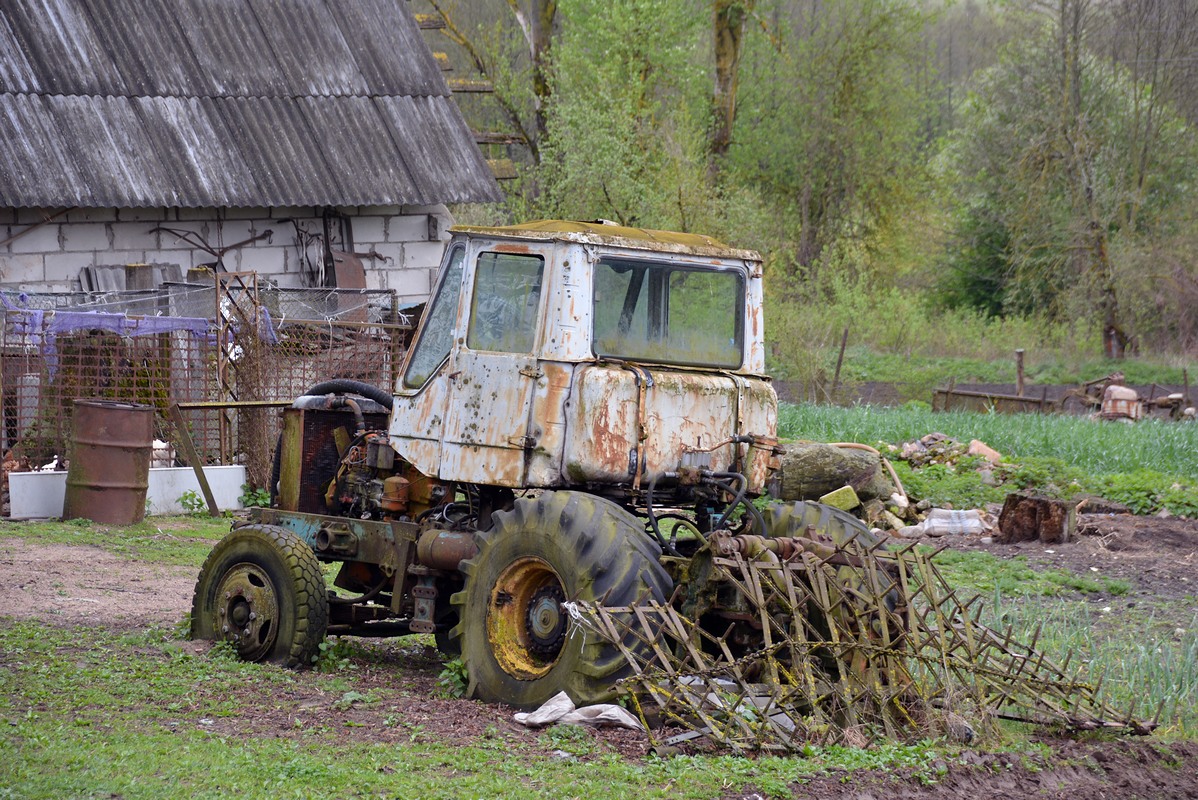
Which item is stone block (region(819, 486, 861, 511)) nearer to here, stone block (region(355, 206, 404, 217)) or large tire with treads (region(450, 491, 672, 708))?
large tire with treads (region(450, 491, 672, 708))

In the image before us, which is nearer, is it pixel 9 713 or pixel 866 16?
pixel 9 713

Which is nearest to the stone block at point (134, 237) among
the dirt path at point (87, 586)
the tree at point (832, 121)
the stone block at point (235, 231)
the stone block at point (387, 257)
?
the stone block at point (235, 231)

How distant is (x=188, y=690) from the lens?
22.4 ft

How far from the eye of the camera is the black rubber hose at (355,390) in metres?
8.91

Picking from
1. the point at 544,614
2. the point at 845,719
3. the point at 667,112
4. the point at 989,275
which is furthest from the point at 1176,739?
the point at 989,275

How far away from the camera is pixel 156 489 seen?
14.6 metres

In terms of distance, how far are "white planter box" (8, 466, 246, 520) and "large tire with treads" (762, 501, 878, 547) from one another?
28.6 feet

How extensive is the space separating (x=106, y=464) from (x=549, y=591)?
810 centimetres

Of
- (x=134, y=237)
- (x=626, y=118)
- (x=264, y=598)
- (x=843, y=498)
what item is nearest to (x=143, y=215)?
(x=134, y=237)

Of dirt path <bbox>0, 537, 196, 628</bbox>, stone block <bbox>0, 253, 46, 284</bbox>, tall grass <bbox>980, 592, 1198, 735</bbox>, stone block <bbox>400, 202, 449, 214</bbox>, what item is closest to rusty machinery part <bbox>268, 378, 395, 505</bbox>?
dirt path <bbox>0, 537, 196, 628</bbox>

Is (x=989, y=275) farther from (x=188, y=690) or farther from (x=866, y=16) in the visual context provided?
(x=188, y=690)

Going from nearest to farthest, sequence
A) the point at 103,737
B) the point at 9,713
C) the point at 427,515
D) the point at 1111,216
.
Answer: the point at 103,737
the point at 9,713
the point at 427,515
the point at 1111,216

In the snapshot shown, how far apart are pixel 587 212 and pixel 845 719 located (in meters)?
26.8

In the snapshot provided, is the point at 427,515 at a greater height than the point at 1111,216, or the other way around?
the point at 1111,216
